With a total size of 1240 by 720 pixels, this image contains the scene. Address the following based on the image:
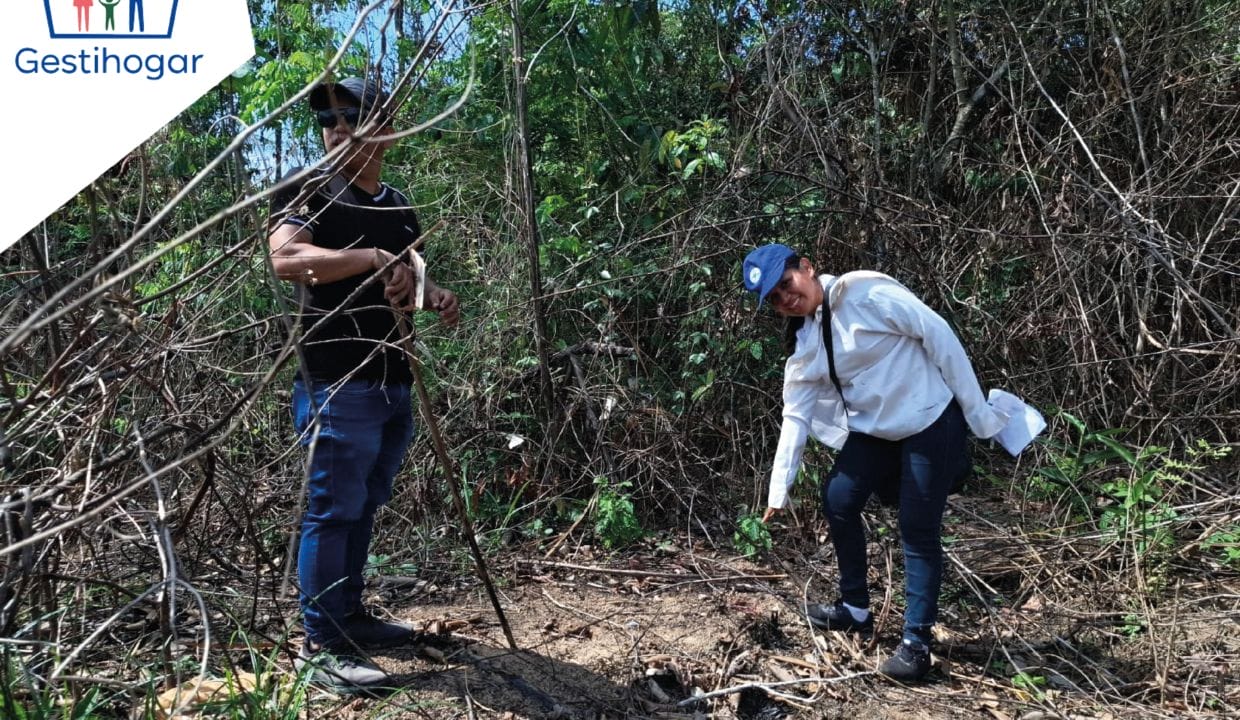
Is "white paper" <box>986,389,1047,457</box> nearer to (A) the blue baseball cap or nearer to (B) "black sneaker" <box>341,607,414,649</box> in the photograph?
(A) the blue baseball cap

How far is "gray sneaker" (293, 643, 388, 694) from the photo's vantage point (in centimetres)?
279

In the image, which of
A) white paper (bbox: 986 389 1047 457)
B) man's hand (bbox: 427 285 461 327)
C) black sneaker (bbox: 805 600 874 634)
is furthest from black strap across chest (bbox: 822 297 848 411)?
man's hand (bbox: 427 285 461 327)

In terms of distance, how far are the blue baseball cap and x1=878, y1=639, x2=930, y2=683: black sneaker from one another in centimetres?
132

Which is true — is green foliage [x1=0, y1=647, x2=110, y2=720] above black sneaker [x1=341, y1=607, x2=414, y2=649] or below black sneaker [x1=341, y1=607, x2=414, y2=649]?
above

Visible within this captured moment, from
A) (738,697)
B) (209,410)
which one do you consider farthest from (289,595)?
(738,697)

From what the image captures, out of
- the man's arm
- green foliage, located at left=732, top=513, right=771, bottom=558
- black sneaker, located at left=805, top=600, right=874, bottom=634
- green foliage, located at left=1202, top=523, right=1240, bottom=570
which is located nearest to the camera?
the man's arm

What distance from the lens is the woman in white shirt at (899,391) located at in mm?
3129

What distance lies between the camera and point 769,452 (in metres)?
4.79

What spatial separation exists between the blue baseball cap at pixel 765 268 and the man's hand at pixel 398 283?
1194 millimetres

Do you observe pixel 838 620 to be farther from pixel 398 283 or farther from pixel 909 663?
pixel 398 283

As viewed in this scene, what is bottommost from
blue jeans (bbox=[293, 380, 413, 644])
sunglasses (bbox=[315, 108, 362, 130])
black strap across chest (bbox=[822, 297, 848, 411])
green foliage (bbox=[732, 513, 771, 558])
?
green foliage (bbox=[732, 513, 771, 558])

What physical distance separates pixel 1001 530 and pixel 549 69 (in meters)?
3.28

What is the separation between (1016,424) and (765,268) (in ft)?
3.48

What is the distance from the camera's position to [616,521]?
4441 millimetres
